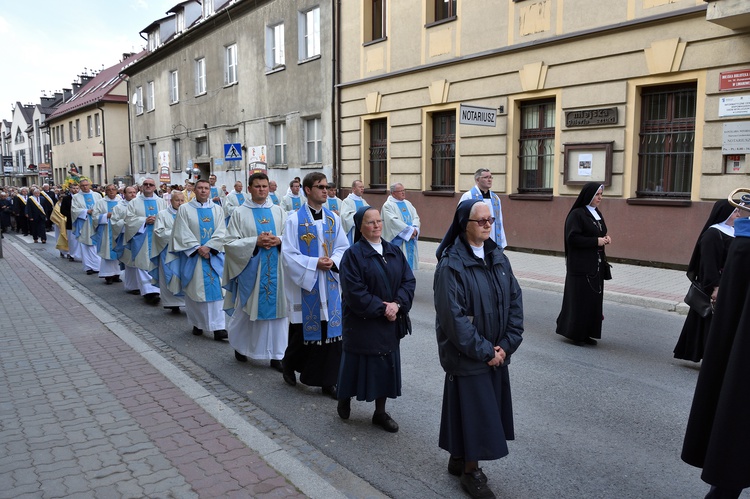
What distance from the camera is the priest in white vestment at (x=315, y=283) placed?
5.45 meters

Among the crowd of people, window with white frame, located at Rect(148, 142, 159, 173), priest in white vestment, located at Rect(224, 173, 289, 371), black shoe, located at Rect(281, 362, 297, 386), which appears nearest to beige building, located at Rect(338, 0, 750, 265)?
the crowd of people

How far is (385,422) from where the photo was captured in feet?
15.6

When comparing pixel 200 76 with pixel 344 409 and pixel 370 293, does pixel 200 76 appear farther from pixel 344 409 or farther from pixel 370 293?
pixel 370 293

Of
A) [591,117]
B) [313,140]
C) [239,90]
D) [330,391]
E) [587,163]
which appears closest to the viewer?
[330,391]

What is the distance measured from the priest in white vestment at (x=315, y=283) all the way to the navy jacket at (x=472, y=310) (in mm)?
1909

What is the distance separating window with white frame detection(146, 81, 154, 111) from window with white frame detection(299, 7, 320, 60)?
1858 cm

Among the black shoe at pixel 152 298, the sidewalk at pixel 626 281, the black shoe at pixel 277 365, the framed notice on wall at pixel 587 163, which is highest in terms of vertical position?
the framed notice on wall at pixel 587 163

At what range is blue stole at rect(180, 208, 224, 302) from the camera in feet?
25.7

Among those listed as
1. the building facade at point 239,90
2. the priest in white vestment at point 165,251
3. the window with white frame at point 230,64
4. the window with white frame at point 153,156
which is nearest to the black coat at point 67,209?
the building facade at point 239,90

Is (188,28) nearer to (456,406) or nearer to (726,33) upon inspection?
(726,33)

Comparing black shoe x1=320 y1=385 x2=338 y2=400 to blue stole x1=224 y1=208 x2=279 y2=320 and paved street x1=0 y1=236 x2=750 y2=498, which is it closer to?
paved street x1=0 y1=236 x2=750 y2=498

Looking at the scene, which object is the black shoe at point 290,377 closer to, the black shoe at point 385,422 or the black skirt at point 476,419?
the black shoe at point 385,422

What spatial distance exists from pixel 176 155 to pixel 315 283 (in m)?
32.1

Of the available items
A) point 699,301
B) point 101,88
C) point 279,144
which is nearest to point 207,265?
point 699,301
